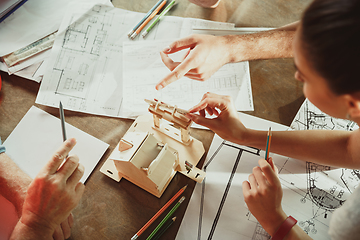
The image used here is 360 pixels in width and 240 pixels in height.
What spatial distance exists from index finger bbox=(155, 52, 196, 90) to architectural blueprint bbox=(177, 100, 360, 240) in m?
0.31

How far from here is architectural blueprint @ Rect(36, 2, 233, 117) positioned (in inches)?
45.1

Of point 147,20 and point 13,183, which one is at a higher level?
point 147,20

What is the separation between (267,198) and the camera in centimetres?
83

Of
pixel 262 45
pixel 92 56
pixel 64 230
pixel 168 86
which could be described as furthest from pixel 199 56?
pixel 64 230

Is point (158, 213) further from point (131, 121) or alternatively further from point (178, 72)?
point (178, 72)

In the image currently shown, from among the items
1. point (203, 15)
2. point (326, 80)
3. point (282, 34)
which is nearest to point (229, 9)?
point (203, 15)

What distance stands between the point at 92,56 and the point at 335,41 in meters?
1.03

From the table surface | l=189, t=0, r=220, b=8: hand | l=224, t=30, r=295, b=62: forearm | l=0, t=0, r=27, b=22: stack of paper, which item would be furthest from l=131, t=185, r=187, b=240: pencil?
l=0, t=0, r=27, b=22: stack of paper

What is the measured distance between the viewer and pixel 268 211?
2.73 feet

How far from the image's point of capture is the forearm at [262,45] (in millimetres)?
1139

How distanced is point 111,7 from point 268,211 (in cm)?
121

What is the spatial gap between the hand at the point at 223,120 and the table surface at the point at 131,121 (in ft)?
0.38

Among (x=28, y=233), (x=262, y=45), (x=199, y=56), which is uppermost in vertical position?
(x=262, y=45)

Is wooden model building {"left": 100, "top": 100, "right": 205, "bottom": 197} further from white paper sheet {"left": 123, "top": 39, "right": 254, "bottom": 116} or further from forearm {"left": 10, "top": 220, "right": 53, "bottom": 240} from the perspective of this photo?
forearm {"left": 10, "top": 220, "right": 53, "bottom": 240}
